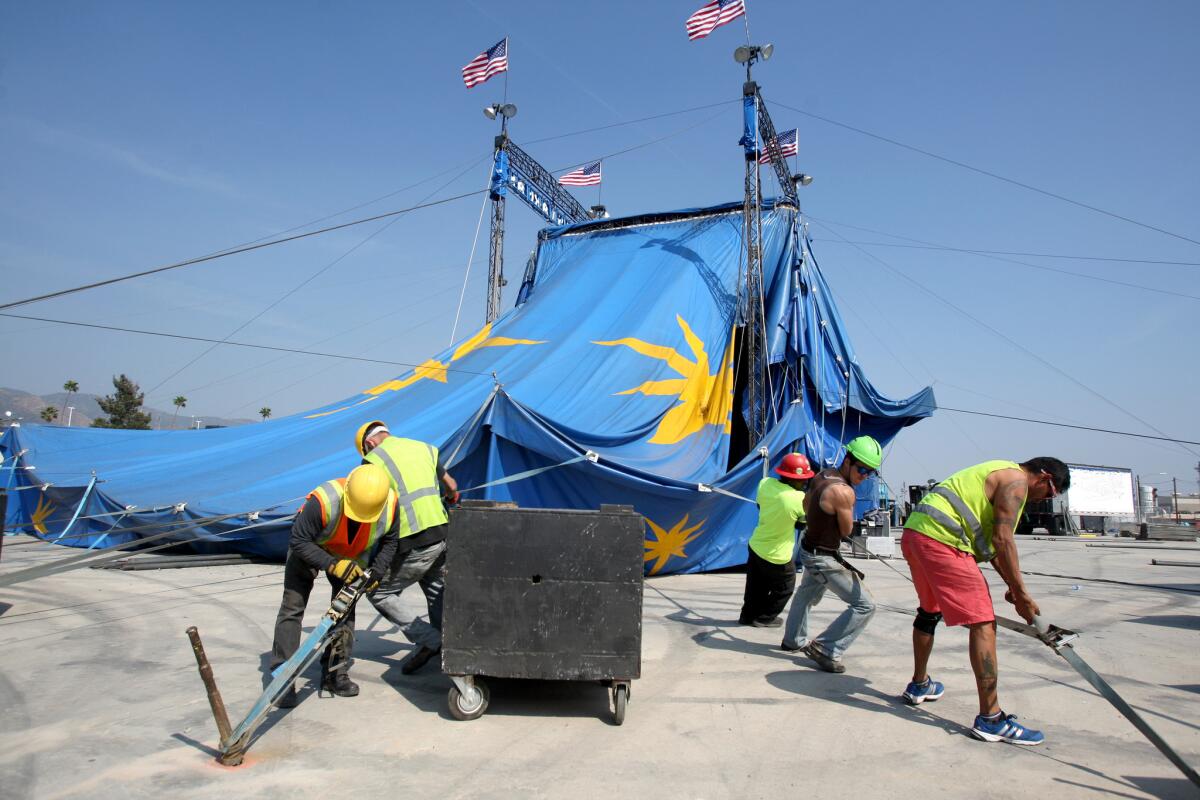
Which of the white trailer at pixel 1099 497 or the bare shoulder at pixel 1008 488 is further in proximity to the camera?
the white trailer at pixel 1099 497

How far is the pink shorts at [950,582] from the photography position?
351 cm

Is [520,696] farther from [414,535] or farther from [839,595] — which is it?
[839,595]

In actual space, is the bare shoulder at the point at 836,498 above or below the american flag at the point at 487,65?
below

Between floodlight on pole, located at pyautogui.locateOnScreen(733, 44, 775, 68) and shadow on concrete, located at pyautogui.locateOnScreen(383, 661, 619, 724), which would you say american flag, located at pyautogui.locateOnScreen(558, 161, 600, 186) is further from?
shadow on concrete, located at pyautogui.locateOnScreen(383, 661, 619, 724)

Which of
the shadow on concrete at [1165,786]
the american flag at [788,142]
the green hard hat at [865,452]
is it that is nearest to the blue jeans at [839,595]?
the green hard hat at [865,452]

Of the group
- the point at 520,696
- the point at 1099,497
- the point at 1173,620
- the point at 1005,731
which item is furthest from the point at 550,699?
the point at 1099,497

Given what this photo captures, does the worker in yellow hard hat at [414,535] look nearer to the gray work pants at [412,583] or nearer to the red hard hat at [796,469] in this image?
the gray work pants at [412,583]

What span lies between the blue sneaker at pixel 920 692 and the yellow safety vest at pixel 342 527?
300 cm

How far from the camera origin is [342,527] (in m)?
3.76

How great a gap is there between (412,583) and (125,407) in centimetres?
4314

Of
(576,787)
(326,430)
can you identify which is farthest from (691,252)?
(576,787)

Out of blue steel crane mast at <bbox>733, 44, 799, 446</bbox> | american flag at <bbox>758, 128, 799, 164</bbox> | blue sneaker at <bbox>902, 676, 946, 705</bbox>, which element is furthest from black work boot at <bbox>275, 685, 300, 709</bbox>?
american flag at <bbox>758, 128, 799, 164</bbox>

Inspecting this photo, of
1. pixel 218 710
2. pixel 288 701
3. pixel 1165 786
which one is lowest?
pixel 288 701

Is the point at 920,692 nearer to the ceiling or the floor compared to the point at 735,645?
nearer to the ceiling
